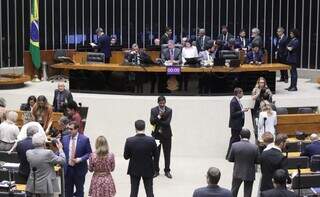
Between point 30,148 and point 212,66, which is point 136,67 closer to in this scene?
point 212,66

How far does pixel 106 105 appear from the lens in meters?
18.7

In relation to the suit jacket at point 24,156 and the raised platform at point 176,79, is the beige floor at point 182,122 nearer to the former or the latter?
the raised platform at point 176,79

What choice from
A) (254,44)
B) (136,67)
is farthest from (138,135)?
(254,44)

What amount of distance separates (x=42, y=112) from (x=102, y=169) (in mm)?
4068

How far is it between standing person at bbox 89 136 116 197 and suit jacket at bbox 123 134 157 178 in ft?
2.15

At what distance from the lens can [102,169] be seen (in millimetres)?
11461

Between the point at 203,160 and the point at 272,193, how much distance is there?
832cm

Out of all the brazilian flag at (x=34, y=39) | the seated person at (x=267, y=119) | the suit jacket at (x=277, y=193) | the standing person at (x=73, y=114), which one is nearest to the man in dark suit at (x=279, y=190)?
the suit jacket at (x=277, y=193)

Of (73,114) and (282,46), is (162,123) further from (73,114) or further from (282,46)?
(282,46)

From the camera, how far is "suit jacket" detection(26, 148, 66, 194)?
11156 mm

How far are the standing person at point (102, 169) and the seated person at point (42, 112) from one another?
151 inches

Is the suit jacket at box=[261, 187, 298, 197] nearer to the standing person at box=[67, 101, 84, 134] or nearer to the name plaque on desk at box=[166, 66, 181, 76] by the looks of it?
the standing person at box=[67, 101, 84, 134]

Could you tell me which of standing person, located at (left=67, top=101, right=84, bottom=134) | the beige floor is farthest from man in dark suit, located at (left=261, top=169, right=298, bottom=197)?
the beige floor

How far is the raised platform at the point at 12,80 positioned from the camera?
70.1 feet
